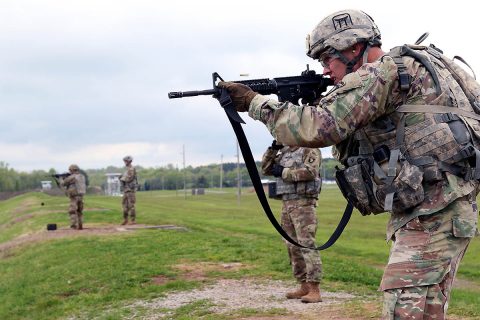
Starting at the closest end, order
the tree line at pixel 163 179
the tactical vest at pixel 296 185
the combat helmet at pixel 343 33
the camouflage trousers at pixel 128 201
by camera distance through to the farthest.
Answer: the combat helmet at pixel 343 33
the tactical vest at pixel 296 185
the camouflage trousers at pixel 128 201
the tree line at pixel 163 179

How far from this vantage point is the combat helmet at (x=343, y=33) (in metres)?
3.71

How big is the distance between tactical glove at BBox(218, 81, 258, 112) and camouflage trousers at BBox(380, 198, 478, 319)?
4.06 feet

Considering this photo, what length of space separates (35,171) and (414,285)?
521ft

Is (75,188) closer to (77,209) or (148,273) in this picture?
(77,209)

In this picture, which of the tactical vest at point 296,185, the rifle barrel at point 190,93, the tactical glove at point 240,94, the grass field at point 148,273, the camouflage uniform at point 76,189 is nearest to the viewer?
the tactical glove at point 240,94

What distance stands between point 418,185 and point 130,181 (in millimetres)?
20205

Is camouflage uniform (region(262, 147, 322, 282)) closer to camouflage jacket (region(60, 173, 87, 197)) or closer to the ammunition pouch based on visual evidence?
the ammunition pouch

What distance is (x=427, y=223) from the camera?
351cm

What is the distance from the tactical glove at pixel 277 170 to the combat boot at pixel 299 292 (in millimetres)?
1454

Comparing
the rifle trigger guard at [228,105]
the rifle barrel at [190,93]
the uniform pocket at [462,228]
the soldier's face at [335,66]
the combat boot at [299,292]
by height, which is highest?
the soldier's face at [335,66]

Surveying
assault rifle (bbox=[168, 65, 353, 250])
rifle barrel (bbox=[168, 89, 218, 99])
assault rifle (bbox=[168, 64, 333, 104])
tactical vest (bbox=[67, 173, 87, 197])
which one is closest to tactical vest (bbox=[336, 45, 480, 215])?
assault rifle (bbox=[168, 65, 353, 250])

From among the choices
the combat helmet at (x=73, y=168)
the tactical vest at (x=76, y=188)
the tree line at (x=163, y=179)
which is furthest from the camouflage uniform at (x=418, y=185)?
the tree line at (x=163, y=179)

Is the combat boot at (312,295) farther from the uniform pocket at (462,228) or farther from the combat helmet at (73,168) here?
the combat helmet at (73,168)

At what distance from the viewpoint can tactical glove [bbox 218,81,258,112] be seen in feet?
12.8
